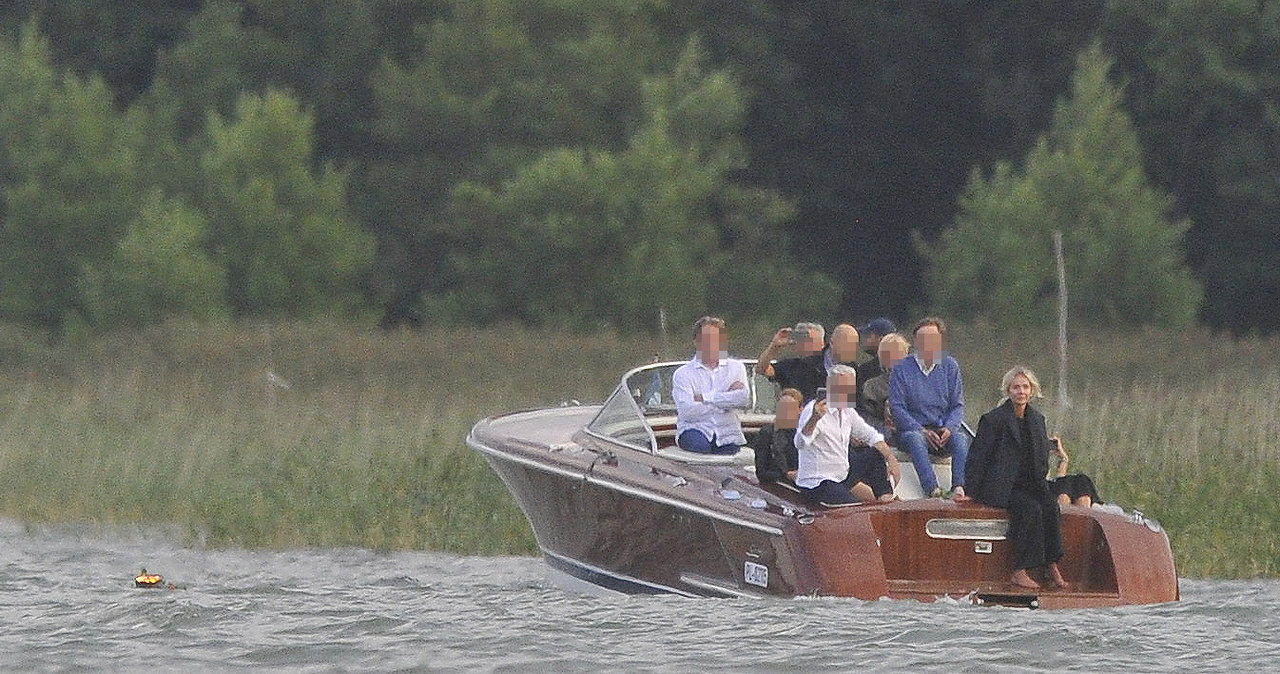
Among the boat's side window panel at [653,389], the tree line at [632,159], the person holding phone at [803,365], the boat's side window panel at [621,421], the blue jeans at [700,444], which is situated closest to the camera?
the blue jeans at [700,444]

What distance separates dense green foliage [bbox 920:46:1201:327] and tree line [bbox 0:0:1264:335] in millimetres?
45

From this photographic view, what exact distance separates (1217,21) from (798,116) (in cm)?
929

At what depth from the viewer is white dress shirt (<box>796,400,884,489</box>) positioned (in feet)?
37.4

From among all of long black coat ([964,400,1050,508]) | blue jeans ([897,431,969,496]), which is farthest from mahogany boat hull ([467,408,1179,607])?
blue jeans ([897,431,969,496])

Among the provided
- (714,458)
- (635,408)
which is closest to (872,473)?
(714,458)

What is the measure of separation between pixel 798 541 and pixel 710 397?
1.79 m

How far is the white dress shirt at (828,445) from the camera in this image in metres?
11.4

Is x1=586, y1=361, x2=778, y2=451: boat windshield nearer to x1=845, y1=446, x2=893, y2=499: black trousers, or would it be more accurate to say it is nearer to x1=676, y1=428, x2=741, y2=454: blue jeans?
x1=676, y1=428, x2=741, y2=454: blue jeans

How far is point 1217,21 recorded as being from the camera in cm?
3925

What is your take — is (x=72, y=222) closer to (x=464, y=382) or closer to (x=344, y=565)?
(x=464, y=382)

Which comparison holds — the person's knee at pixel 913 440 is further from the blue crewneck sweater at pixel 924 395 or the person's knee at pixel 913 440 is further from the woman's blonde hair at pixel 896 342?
the woman's blonde hair at pixel 896 342

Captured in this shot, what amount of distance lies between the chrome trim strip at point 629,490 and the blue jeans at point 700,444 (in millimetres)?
492

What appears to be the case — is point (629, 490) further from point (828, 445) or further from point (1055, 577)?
point (1055, 577)

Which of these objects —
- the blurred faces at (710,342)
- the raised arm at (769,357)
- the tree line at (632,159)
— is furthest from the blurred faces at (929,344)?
the tree line at (632,159)
